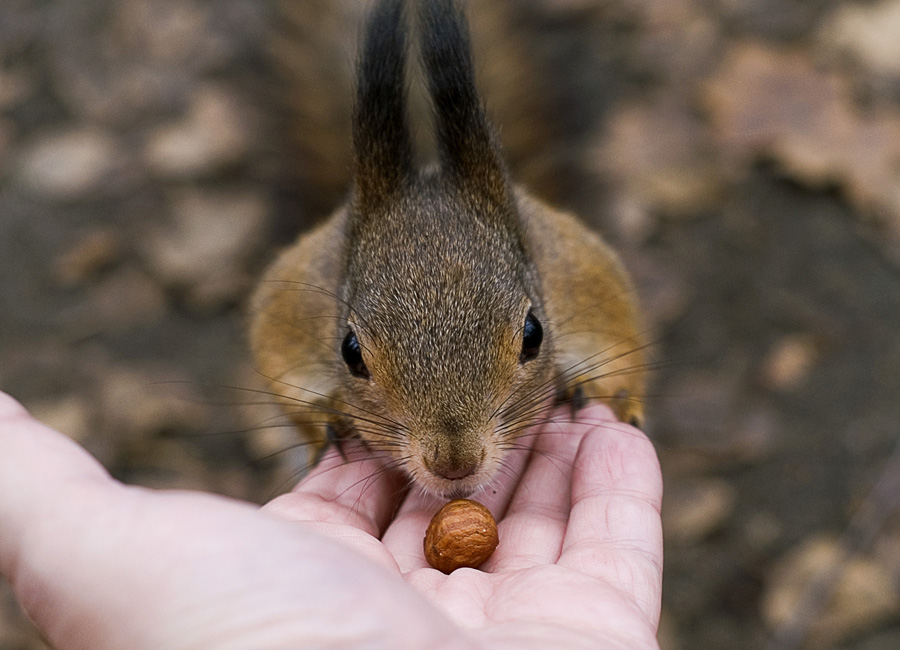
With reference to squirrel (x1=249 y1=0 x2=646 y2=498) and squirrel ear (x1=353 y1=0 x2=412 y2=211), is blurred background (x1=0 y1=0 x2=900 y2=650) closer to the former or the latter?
squirrel (x1=249 y1=0 x2=646 y2=498)

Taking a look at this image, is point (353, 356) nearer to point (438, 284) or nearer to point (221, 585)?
point (438, 284)

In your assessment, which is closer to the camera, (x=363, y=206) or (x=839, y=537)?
(x=363, y=206)

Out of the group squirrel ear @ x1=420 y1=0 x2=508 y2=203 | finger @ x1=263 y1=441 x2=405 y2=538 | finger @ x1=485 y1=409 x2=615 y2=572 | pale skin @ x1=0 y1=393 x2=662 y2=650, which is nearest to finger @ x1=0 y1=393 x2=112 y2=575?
pale skin @ x1=0 y1=393 x2=662 y2=650

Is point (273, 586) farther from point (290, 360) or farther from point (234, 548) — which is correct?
point (290, 360)

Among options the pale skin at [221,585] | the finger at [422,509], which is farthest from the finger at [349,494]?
the pale skin at [221,585]

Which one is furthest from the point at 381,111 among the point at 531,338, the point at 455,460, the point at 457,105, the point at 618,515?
the point at 618,515

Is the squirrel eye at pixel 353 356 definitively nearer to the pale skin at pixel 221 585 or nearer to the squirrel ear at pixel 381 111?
the squirrel ear at pixel 381 111

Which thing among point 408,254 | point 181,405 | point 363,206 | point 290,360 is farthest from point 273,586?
point 181,405
